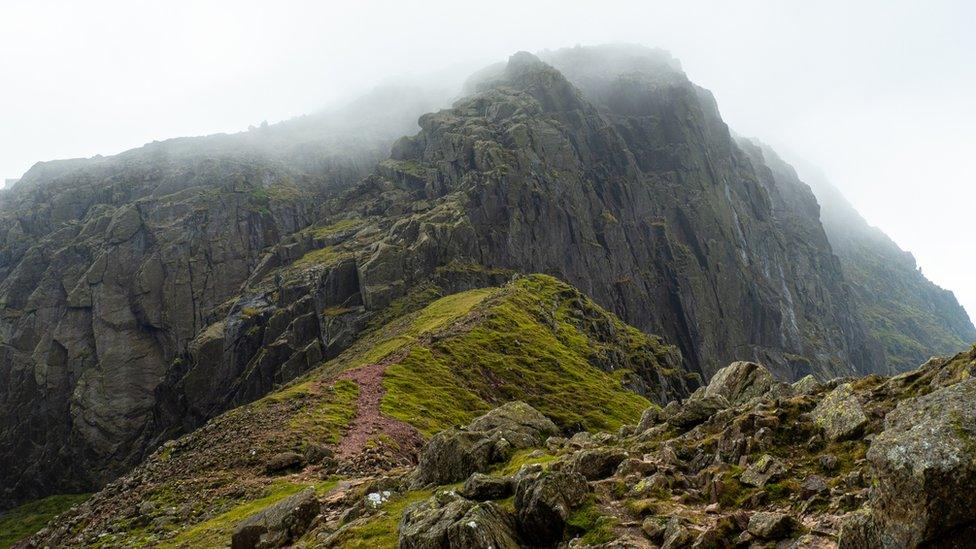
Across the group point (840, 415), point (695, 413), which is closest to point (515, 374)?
point (695, 413)

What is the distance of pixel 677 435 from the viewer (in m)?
32.2

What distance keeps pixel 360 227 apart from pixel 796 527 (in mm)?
167130

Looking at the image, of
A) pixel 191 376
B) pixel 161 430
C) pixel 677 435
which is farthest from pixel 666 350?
pixel 161 430

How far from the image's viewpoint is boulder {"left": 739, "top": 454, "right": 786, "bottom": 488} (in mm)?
21203

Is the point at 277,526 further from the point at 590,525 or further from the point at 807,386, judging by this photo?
the point at 807,386

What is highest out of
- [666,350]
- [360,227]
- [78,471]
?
[360,227]

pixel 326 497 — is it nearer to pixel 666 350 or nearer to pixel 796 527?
pixel 796 527

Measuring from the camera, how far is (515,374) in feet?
278

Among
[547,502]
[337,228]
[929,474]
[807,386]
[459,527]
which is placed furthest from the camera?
[337,228]

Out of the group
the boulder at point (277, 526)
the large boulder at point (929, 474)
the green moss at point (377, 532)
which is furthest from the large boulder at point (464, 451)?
the large boulder at point (929, 474)

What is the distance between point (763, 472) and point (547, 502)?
8.48 m

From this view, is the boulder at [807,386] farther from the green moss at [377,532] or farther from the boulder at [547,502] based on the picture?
the green moss at [377,532]

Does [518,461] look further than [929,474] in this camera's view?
Yes

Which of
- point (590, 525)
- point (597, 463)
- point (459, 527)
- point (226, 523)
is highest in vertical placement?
point (459, 527)
